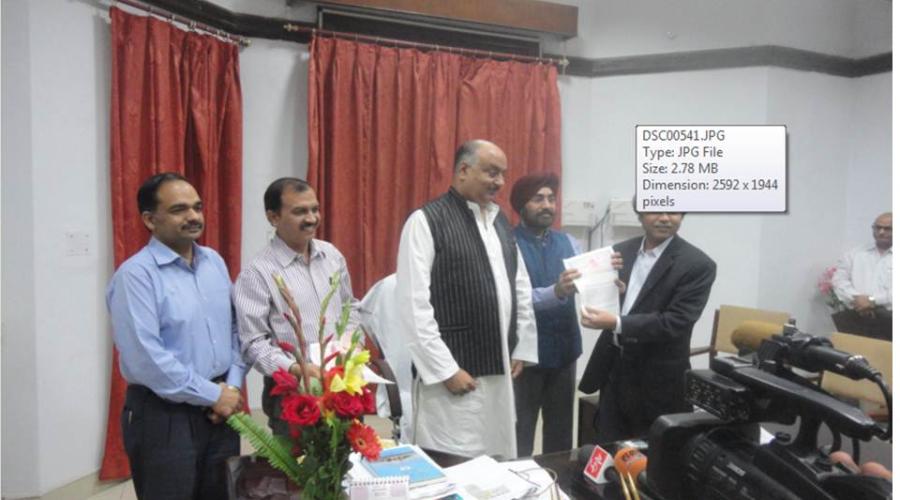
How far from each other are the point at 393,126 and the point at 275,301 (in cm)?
165

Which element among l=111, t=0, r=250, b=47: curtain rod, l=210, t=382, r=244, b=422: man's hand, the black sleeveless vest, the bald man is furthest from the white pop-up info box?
the bald man

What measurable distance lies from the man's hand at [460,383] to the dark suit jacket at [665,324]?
518mm

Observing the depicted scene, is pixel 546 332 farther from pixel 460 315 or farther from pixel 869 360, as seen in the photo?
pixel 869 360

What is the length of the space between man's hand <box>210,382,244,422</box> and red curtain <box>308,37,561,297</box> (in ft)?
4.97

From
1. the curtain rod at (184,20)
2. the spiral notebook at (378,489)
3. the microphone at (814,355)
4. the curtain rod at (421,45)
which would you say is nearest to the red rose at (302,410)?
the spiral notebook at (378,489)

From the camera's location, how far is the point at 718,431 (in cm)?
102

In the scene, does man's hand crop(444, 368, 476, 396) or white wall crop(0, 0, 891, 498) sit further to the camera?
white wall crop(0, 0, 891, 498)

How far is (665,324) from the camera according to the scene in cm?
192

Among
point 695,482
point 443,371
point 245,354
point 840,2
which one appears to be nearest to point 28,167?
point 245,354

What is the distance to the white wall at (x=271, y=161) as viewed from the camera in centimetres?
216

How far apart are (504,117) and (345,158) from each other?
0.92 metres

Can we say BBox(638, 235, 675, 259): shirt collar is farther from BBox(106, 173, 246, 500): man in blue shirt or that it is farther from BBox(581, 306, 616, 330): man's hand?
BBox(106, 173, 246, 500): man in blue shirt

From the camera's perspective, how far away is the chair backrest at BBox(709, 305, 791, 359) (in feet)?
9.98

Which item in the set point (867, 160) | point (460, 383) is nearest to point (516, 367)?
point (460, 383)
